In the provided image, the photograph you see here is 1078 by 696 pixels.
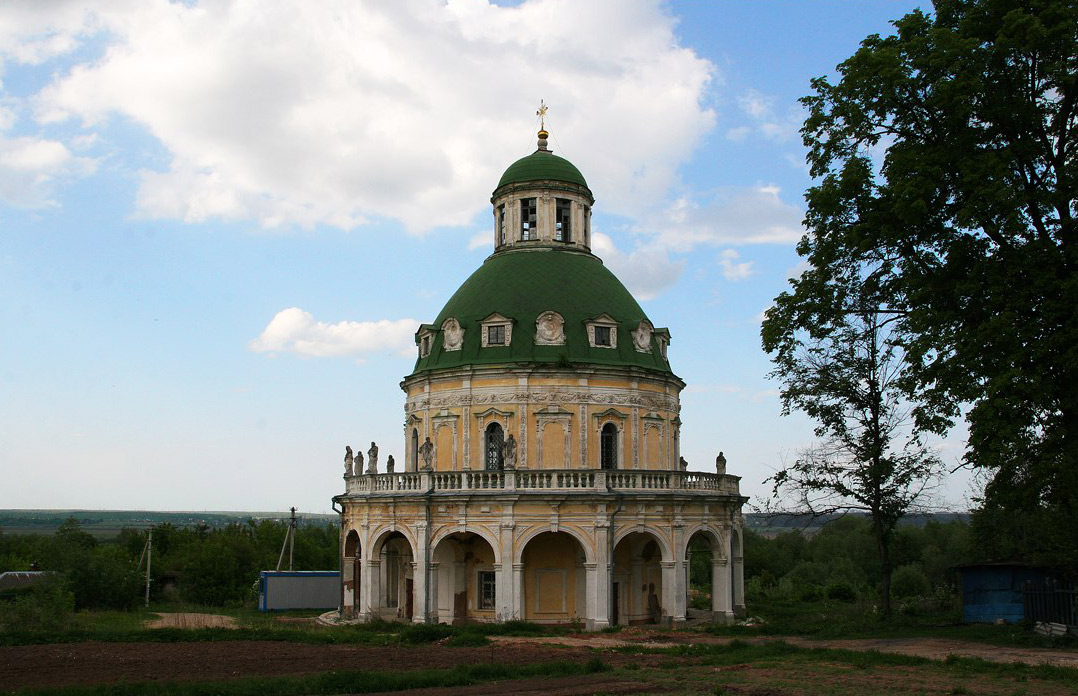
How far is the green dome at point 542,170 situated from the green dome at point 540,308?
307cm

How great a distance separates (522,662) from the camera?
2558 centimetres

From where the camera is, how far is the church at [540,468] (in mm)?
36312

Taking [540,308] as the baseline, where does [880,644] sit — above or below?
below

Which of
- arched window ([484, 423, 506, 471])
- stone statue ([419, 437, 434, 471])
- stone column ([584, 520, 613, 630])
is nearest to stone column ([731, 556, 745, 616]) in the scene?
stone column ([584, 520, 613, 630])

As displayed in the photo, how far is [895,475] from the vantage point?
34.8 meters

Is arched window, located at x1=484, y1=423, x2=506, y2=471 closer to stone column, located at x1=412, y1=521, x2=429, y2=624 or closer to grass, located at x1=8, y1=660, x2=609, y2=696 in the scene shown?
stone column, located at x1=412, y1=521, x2=429, y2=624

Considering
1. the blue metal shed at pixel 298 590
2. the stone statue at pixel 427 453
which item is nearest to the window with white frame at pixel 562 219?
the stone statue at pixel 427 453

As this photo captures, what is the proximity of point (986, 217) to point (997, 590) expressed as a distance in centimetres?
1464

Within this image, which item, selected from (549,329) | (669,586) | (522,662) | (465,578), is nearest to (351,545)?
(465,578)

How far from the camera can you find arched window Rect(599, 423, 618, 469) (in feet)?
133

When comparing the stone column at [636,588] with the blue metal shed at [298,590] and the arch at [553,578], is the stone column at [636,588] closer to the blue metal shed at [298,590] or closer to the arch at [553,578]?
the arch at [553,578]

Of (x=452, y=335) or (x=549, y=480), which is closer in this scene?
(x=549, y=480)

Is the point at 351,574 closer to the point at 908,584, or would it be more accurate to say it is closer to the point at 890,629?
the point at 890,629

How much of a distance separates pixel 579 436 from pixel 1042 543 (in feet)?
56.7
